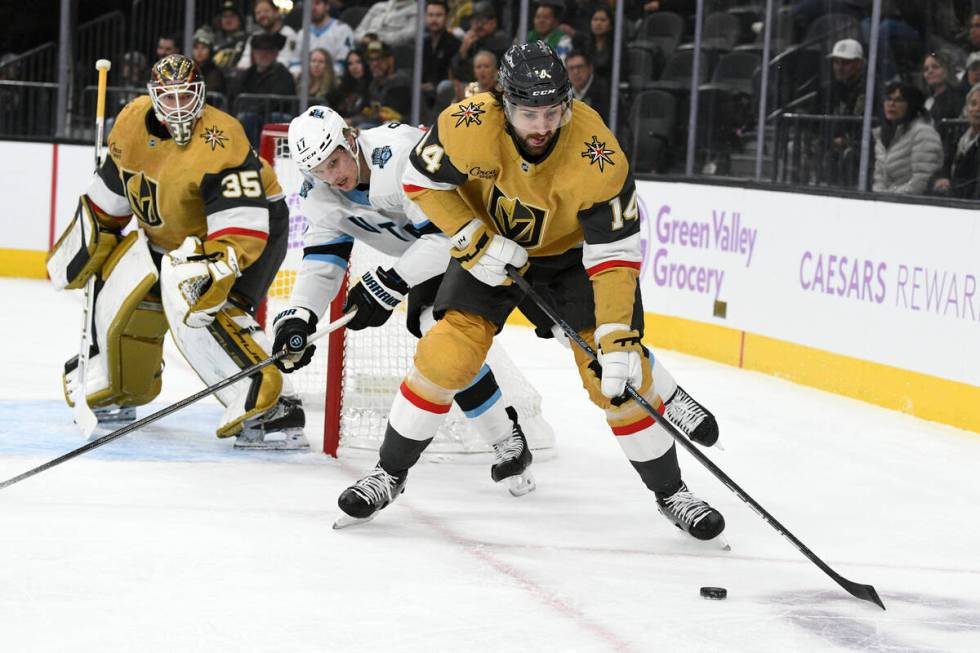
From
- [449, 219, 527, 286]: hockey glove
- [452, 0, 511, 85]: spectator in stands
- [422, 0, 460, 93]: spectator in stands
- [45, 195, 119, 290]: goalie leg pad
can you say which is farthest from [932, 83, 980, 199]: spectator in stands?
[422, 0, 460, 93]: spectator in stands

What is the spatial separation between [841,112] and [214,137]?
3.30 metres

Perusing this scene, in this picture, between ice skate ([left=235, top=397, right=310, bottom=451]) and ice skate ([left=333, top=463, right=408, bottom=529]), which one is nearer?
ice skate ([left=333, top=463, right=408, bottom=529])

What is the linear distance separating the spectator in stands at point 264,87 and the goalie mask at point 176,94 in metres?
4.42

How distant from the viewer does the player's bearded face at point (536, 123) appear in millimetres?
3090

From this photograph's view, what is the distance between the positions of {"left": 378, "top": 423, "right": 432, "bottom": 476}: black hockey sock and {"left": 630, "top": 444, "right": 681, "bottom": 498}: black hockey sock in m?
0.51

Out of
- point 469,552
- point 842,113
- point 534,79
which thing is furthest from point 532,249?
point 842,113

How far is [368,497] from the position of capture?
3.35 metres

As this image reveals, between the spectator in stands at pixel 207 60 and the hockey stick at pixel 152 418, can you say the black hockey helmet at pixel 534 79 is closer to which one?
the hockey stick at pixel 152 418

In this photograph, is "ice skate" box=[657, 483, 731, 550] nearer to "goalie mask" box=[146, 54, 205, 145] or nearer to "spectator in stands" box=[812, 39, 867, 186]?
"goalie mask" box=[146, 54, 205, 145]

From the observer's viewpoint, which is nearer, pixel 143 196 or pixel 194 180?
pixel 194 180

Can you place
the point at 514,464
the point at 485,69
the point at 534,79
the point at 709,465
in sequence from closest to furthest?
the point at 534,79, the point at 709,465, the point at 514,464, the point at 485,69

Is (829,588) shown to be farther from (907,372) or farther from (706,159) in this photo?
(706,159)

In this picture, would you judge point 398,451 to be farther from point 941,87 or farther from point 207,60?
point 207,60

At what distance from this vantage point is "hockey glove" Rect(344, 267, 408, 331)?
3.55 m
